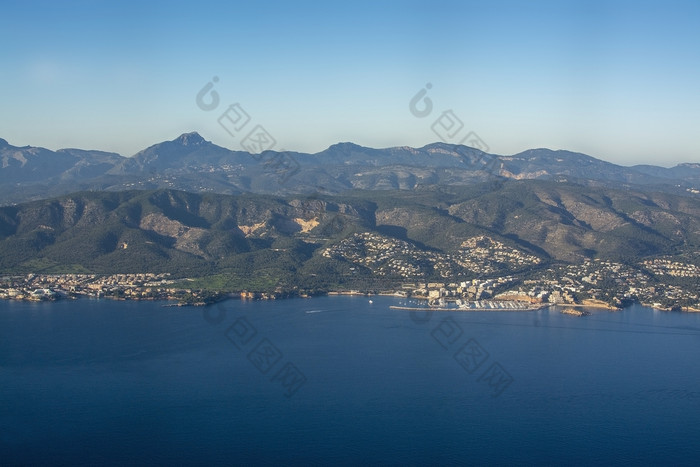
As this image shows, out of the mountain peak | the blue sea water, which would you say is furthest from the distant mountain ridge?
the blue sea water

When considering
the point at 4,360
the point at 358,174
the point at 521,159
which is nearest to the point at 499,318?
the point at 4,360

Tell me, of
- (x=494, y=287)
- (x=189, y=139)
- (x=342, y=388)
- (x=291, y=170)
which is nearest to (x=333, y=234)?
(x=494, y=287)

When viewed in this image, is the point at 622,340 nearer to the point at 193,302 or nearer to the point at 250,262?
the point at 193,302

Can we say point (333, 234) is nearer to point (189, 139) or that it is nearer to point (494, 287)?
point (494, 287)

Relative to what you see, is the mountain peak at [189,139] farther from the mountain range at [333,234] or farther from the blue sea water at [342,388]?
the blue sea water at [342,388]

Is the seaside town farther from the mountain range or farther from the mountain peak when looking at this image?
the mountain peak

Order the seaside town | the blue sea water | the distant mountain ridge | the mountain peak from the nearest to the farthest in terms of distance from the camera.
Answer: the blue sea water → the seaside town → the distant mountain ridge → the mountain peak
